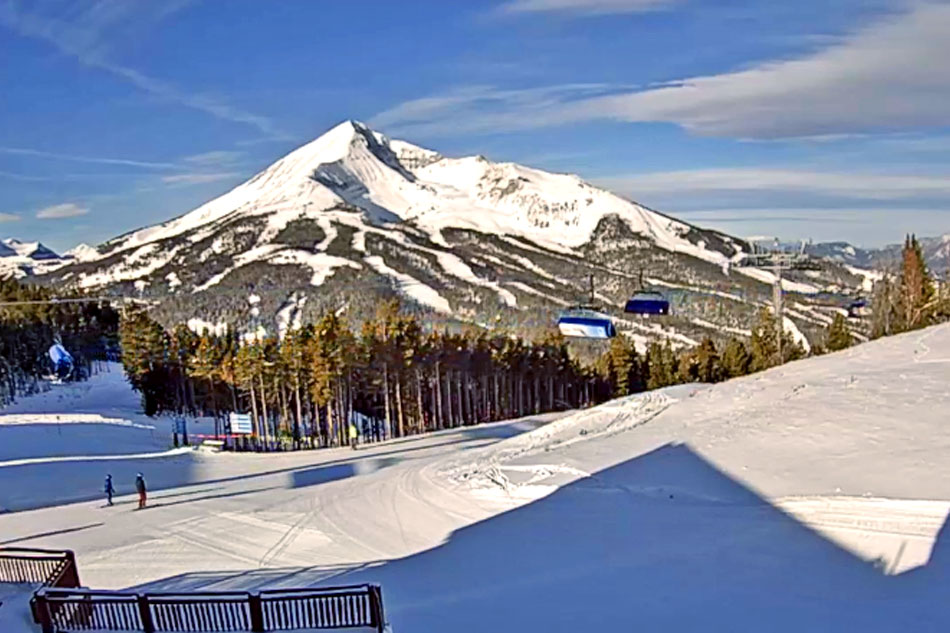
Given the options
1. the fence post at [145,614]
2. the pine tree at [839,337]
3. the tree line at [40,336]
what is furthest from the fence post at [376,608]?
the pine tree at [839,337]

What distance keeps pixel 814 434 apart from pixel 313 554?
14.2 m

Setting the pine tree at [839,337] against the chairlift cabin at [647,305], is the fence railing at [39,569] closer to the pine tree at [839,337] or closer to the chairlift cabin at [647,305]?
the chairlift cabin at [647,305]

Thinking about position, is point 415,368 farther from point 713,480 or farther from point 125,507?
point 713,480

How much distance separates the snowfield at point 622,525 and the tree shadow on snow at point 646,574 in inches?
2.1

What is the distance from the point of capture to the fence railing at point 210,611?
10906mm

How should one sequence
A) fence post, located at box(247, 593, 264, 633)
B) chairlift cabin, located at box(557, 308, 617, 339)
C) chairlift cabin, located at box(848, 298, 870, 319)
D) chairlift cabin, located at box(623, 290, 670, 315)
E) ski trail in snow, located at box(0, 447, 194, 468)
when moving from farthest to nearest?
chairlift cabin, located at box(848, 298, 870, 319)
ski trail in snow, located at box(0, 447, 194, 468)
chairlift cabin, located at box(557, 308, 617, 339)
chairlift cabin, located at box(623, 290, 670, 315)
fence post, located at box(247, 593, 264, 633)

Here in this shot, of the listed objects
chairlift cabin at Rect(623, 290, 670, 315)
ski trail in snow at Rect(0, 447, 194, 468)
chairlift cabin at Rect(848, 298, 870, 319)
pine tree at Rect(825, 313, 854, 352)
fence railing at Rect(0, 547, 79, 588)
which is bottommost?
ski trail in snow at Rect(0, 447, 194, 468)

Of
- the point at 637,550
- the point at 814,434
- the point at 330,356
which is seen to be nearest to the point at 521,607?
the point at 637,550

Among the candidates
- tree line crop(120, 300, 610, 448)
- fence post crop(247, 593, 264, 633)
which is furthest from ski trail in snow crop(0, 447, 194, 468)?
fence post crop(247, 593, 264, 633)

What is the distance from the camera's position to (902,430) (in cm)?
2169

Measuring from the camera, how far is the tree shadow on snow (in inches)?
478

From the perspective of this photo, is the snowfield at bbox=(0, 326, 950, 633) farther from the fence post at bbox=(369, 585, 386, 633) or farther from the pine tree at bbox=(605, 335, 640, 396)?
the pine tree at bbox=(605, 335, 640, 396)

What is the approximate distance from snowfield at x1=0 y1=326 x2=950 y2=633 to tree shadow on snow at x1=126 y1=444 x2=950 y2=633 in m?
0.05

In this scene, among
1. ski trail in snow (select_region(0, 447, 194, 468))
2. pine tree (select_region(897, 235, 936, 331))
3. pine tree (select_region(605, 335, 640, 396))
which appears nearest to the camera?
ski trail in snow (select_region(0, 447, 194, 468))
